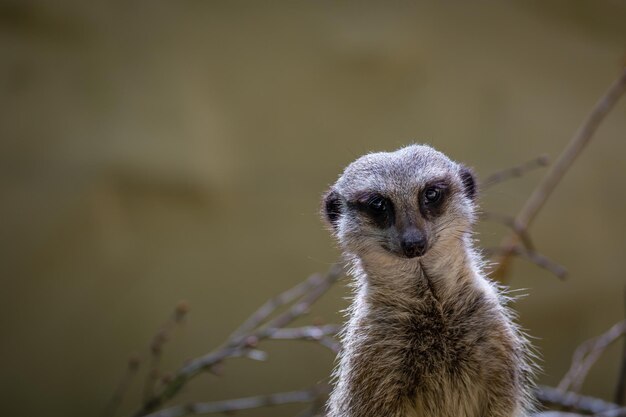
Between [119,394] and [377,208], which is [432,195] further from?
[119,394]

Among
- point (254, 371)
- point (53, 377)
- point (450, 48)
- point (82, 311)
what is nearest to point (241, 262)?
point (254, 371)

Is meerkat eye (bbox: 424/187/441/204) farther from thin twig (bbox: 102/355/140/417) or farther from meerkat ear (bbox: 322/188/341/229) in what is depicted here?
thin twig (bbox: 102/355/140/417)

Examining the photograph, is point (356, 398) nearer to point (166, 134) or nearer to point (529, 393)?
point (529, 393)

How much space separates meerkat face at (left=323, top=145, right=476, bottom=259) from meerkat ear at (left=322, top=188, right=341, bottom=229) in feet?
0.16

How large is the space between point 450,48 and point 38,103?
2418 mm

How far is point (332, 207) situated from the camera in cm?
264

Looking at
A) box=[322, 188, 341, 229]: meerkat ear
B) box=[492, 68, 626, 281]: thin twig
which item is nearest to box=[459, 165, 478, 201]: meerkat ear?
box=[492, 68, 626, 281]: thin twig

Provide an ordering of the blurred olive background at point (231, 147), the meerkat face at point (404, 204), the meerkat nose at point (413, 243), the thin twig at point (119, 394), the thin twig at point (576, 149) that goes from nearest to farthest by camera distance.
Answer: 1. the meerkat nose at point (413, 243)
2. the meerkat face at point (404, 204)
3. the thin twig at point (576, 149)
4. the thin twig at point (119, 394)
5. the blurred olive background at point (231, 147)

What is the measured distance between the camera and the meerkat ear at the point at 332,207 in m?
2.62

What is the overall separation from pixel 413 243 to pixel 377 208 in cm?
26

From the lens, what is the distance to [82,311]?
438cm

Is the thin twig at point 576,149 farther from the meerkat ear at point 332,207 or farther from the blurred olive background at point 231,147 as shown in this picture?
the blurred olive background at point 231,147

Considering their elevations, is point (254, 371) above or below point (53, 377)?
below

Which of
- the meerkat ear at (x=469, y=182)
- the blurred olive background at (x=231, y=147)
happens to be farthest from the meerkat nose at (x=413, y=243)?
the blurred olive background at (x=231, y=147)
